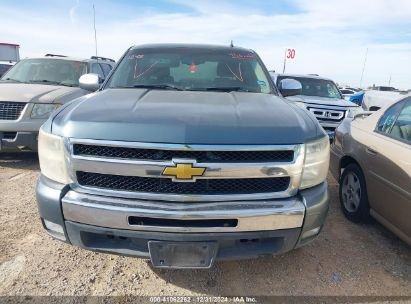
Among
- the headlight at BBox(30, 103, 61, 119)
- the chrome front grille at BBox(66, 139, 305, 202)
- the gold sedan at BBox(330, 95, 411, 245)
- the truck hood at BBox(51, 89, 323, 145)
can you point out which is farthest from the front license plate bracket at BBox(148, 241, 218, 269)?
the headlight at BBox(30, 103, 61, 119)

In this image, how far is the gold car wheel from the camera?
12.6ft

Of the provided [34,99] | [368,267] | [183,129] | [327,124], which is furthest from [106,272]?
[327,124]

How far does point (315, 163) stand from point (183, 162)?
3.02 ft

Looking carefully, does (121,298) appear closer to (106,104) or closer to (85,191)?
(85,191)

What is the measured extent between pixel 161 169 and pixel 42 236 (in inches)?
73.4

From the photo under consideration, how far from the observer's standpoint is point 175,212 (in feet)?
7.12

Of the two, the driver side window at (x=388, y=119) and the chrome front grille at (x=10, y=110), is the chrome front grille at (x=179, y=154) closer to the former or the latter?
the driver side window at (x=388, y=119)

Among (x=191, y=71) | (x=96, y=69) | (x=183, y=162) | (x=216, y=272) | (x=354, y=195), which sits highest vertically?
(x=191, y=71)

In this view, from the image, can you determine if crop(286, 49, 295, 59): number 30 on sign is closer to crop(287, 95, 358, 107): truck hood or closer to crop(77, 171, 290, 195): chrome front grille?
crop(287, 95, 358, 107): truck hood

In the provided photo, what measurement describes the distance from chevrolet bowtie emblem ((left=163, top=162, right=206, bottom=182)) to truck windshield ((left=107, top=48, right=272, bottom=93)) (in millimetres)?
1421

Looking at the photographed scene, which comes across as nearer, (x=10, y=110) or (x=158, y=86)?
(x=158, y=86)

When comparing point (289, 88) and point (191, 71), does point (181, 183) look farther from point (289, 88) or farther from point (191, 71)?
point (289, 88)

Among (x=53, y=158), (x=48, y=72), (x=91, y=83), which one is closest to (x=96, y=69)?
(x=48, y=72)

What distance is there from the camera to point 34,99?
5418 mm
